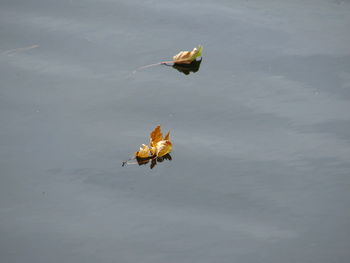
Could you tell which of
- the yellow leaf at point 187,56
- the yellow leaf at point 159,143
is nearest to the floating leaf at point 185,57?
the yellow leaf at point 187,56

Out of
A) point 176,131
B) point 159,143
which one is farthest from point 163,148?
point 176,131

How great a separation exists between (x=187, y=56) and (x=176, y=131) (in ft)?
1.78

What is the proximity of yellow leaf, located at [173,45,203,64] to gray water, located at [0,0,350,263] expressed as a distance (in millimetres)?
64

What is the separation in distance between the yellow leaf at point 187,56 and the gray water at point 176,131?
64 millimetres

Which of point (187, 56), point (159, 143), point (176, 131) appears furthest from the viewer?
point (187, 56)

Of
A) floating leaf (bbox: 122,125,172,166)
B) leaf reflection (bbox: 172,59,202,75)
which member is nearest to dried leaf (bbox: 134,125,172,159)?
floating leaf (bbox: 122,125,172,166)

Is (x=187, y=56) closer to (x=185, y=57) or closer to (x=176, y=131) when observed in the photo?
(x=185, y=57)

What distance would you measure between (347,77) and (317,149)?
55cm

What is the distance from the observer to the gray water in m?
2.05

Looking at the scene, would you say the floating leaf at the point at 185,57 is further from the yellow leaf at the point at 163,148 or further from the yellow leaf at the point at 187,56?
the yellow leaf at the point at 163,148

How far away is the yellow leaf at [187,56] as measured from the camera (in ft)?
9.50

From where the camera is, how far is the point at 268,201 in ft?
7.16

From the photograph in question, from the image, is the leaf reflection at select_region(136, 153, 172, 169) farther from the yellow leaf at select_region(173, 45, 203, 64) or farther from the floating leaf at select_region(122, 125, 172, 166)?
the yellow leaf at select_region(173, 45, 203, 64)

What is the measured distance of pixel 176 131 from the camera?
8.19 ft
